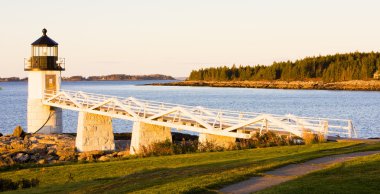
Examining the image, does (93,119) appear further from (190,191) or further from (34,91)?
(190,191)

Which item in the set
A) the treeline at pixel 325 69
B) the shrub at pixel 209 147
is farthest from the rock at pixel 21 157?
the treeline at pixel 325 69

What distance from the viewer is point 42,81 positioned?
3984 centimetres

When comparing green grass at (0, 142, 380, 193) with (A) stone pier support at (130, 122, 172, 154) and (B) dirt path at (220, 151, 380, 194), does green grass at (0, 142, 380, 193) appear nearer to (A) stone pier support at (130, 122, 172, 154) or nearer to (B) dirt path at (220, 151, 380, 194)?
(B) dirt path at (220, 151, 380, 194)

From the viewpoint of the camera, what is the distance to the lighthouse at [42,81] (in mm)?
39406

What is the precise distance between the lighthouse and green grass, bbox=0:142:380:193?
20.1 meters

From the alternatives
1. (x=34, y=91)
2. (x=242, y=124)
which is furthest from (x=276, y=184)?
(x=34, y=91)

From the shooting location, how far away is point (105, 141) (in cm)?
3403

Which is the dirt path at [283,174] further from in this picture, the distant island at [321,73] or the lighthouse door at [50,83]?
the distant island at [321,73]

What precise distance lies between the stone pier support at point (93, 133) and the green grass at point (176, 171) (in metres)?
13.7

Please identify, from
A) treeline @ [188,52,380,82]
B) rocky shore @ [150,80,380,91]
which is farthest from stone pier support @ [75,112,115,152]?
treeline @ [188,52,380,82]

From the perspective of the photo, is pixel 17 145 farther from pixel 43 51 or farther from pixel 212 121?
pixel 212 121

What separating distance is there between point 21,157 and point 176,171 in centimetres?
1442

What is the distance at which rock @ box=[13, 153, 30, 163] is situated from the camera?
1049 inches

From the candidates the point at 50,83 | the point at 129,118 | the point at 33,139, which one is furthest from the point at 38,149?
the point at 50,83
